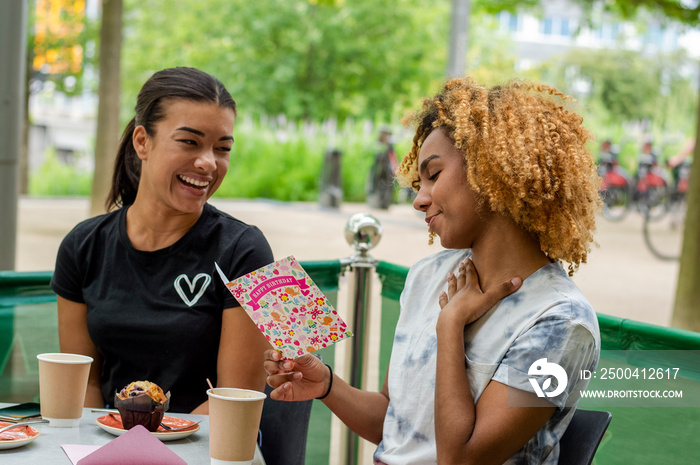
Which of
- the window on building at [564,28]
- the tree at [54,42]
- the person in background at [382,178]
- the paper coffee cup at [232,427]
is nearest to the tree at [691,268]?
the paper coffee cup at [232,427]

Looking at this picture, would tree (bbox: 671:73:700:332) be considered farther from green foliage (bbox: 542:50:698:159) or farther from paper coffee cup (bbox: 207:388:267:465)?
green foliage (bbox: 542:50:698:159)

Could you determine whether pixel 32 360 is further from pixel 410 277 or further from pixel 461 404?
pixel 461 404

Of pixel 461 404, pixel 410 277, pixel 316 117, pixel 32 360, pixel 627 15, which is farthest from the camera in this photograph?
pixel 316 117

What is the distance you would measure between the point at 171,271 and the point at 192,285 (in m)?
0.09

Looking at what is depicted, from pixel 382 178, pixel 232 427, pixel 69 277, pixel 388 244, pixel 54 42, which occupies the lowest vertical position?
pixel 388 244

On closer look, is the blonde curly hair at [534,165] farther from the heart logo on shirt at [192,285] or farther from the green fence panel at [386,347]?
the heart logo on shirt at [192,285]

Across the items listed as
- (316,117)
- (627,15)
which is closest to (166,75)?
(627,15)

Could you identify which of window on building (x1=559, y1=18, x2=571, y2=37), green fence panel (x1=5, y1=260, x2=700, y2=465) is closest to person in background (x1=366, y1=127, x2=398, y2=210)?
green fence panel (x1=5, y1=260, x2=700, y2=465)

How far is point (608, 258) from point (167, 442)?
40.1 feet

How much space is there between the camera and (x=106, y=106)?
10031 millimetres

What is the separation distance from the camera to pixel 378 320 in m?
3.62

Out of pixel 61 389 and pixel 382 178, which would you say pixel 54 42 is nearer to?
pixel 382 178

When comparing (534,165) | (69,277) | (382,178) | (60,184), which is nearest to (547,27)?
(382,178)

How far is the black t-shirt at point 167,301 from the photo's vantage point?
2492mm
